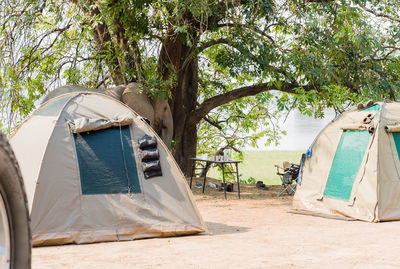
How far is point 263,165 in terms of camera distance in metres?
24.8

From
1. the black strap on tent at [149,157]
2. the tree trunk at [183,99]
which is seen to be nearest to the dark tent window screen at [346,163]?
the black strap on tent at [149,157]

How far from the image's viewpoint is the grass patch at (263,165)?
67.4 feet

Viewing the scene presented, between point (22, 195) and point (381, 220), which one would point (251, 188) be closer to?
point (381, 220)

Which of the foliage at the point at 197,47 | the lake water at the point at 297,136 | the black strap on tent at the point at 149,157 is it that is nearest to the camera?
the black strap on tent at the point at 149,157

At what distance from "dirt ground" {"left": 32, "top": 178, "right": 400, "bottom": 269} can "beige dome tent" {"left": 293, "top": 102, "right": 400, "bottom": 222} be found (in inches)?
15.3

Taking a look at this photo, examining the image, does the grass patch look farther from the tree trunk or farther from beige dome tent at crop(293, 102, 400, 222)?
beige dome tent at crop(293, 102, 400, 222)

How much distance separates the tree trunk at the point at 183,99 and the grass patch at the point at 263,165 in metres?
5.94

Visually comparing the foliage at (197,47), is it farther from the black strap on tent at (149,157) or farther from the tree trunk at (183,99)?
the black strap on tent at (149,157)

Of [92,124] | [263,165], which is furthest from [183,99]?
[263,165]

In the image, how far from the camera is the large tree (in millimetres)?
10234

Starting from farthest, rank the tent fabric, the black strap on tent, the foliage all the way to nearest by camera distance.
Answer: the foliage < the black strap on tent < the tent fabric

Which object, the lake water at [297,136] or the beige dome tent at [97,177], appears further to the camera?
the lake water at [297,136]

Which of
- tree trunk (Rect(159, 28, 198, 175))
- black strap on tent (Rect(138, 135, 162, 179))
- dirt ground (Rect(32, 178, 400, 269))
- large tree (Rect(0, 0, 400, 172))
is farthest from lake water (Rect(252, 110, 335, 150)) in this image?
black strap on tent (Rect(138, 135, 162, 179))

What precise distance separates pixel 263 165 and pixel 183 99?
12500mm
